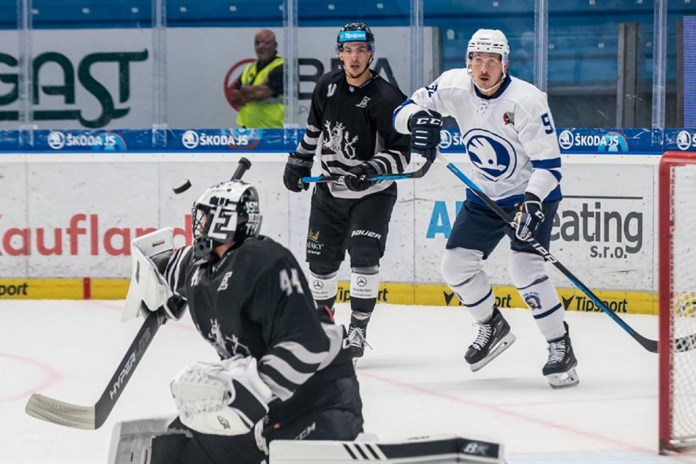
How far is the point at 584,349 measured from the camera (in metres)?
5.45

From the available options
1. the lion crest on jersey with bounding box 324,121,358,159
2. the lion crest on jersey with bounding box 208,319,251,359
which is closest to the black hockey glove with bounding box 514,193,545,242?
the lion crest on jersey with bounding box 324,121,358,159

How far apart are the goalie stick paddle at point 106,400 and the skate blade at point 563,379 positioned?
1.89 metres

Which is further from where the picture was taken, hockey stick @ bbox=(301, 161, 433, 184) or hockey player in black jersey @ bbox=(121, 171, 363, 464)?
hockey stick @ bbox=(301, 161, 433, 184)

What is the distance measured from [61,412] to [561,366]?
6.31ft

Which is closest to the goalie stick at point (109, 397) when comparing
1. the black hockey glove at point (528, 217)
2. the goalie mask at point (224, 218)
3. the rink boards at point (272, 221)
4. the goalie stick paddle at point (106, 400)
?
the goalie stick paddle at point (106, 400)

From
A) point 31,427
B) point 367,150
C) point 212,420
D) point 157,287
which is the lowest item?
point 31,427

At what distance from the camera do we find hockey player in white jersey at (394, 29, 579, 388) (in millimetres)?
4531

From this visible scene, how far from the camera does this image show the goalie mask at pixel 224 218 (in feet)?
9.32

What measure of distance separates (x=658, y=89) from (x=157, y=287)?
3.86 metres

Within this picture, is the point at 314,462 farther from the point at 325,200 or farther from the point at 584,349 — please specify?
the point at 584,349

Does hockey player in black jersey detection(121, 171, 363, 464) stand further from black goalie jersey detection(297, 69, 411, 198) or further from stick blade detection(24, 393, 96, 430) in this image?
black goalie jersey detection(297, 69, 411, 198)

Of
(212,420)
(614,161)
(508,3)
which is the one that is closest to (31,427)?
(212,420)

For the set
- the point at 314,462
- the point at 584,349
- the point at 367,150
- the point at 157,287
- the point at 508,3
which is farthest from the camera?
the point at 508,3

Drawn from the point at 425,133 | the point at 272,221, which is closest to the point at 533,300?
the point at 425,133
